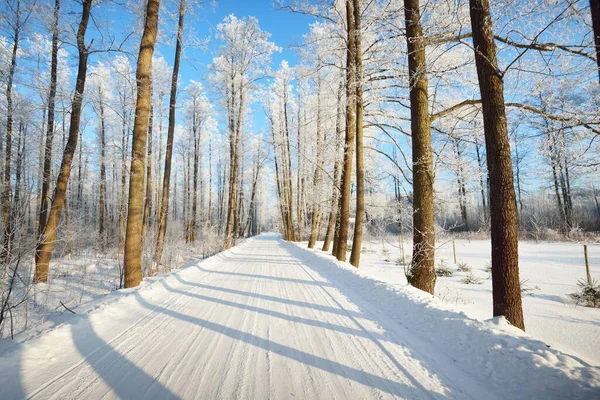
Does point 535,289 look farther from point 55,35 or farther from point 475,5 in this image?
point 55,35

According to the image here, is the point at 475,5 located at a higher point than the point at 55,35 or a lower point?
lower

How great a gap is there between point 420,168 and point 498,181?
1839 mm

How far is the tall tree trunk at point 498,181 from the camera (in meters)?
3.07

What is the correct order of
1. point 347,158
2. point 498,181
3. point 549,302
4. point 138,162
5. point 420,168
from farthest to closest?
1. point 347,158
2. point 138,162
3. point 549,302
4. point 420,168
5. point 498,181

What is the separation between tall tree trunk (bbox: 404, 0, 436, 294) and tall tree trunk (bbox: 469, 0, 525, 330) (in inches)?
53.4

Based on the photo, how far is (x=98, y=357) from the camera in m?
2.48

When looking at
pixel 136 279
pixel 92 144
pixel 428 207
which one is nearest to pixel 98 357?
pixel 136 279

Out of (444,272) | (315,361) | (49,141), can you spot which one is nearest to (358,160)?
(444,272)

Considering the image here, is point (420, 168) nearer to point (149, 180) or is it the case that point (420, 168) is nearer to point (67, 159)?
point (67, 159)

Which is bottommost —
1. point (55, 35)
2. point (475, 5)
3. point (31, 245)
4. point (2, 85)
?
point (31, 245)

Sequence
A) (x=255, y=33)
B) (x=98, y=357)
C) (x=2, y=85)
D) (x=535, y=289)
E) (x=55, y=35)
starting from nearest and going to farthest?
(x=98, y=357) < (x=535, y=289) < (x=55, y=35) < (x=2, y=85) < (x=255, y=33)

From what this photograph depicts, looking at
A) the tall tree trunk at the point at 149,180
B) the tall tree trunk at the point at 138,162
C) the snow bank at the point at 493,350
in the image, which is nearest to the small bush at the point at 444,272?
the snow bank at the point at 493,350

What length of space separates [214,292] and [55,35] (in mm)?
10154

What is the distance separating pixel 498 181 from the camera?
3.18 meters
